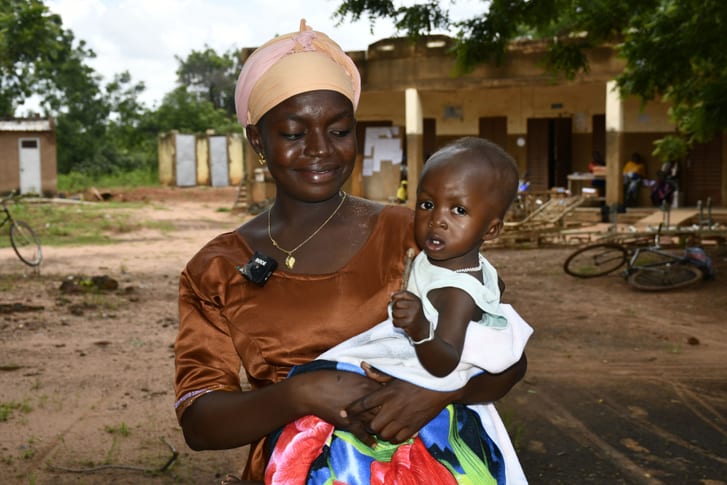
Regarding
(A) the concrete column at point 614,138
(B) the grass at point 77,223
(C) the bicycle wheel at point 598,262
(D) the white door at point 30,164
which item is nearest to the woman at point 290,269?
(C) the bicycle wheel at point 598,262

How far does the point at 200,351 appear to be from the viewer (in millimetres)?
1979

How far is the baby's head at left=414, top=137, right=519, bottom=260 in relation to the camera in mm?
1956

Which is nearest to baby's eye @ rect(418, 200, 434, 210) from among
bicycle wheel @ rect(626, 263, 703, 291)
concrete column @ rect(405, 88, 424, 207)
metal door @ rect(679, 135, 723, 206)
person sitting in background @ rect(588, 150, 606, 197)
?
bicycle wheel @ rect(626, 263, 703, 291)

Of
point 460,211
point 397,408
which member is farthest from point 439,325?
point 460,211

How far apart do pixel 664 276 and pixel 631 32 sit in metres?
2.90

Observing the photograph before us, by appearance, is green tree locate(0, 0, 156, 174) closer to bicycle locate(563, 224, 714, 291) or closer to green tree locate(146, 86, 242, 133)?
green tree locate(146, 86, 242, 133)

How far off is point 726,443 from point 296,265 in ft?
13.1

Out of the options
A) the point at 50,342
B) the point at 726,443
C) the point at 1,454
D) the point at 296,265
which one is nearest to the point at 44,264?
the point at 50,342

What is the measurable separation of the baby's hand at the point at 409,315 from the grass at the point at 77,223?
1567 cm

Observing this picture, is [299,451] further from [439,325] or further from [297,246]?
[297,246]

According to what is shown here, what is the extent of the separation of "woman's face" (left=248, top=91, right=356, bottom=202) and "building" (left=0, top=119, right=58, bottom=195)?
90.9ft

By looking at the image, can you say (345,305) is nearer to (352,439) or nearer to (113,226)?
(352,439)

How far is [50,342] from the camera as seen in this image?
316 inches

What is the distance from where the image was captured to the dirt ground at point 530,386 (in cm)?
484
